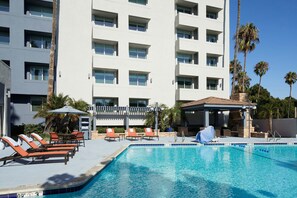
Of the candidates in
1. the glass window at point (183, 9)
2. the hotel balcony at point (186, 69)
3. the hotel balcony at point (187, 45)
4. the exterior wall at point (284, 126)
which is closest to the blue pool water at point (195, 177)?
the exterior wall at point (284, 126)

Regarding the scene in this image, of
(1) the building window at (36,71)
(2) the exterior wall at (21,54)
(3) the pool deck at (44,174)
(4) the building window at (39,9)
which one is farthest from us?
(4) the building window at (39,9)

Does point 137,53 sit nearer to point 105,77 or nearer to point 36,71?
point 105,77

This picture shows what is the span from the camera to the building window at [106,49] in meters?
26.0

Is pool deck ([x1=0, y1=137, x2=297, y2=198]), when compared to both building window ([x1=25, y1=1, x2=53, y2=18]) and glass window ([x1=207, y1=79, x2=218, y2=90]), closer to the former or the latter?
building window ([x1=25, y1=1, x2=53, y2=18])

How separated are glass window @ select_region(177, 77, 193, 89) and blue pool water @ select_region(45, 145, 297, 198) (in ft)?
52.6

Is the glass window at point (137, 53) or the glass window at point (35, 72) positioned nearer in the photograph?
the glass window at point (35, 72)

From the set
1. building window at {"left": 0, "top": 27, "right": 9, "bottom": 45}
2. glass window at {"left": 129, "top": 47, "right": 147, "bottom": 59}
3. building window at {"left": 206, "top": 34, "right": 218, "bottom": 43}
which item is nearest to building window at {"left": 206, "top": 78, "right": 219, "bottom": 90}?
building window at {"left": 206, "top": 34, "right": 218, "bottom": 43}

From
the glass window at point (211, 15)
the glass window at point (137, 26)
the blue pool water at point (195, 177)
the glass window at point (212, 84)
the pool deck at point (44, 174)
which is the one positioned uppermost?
the glass window at point (211, 15)

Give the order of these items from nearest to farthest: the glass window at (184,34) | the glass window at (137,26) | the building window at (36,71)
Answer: the building window at (36,71) < the glass window at (137,26) < the glass window at (184,34)

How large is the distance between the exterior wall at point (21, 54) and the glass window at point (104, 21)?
5.43 meters

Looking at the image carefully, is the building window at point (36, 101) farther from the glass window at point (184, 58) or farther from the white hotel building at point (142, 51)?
the glass window at point (184, 58)

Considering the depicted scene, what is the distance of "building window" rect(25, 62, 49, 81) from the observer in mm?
23509

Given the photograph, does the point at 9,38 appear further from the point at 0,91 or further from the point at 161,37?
the point at 161,37

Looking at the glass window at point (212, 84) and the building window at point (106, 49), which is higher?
the building window at point (106, 49)
